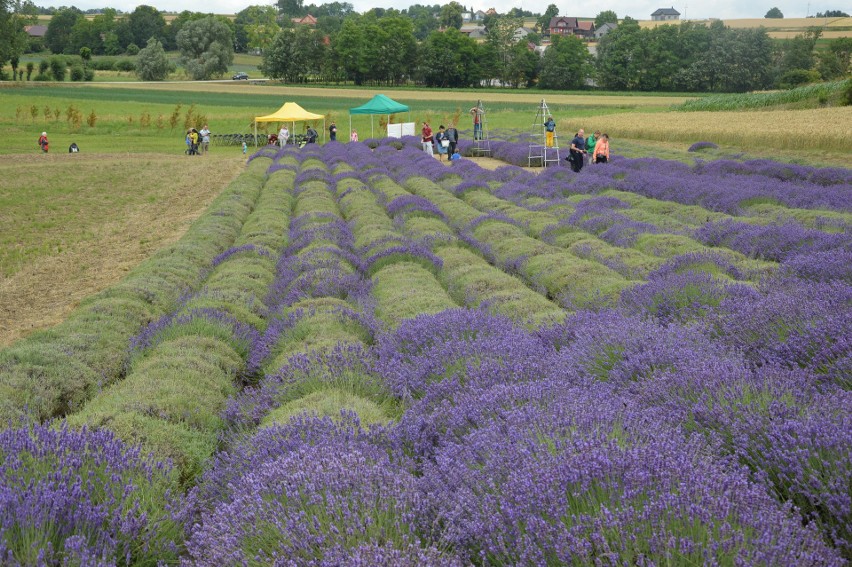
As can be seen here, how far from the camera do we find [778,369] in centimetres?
427

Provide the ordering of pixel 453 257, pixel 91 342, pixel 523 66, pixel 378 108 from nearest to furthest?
1. pixel 91 342
2. pixel 453 257
3. pixel 378 108
4. pixel 523 66

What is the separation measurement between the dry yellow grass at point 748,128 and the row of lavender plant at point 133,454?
2273 centimetres

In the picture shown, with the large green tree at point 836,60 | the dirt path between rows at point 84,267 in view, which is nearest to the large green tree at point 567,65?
the large green tree at point 836,60

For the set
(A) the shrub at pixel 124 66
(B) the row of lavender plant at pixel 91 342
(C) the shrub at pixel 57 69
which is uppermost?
(A) the shrub at pixel 124 66

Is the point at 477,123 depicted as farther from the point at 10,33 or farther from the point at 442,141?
the point at 10,33

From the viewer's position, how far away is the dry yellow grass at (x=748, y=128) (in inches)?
1006

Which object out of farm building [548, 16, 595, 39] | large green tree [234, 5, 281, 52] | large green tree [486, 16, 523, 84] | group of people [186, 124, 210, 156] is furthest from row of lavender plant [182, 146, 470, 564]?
farm building [548, 16, 595, 39]

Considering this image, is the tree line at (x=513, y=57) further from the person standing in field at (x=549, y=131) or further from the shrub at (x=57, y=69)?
the person standing in field at (x=549, y=131)

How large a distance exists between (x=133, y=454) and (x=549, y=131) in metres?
22.8

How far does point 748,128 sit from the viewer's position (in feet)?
99.7

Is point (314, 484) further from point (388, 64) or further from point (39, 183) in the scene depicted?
point (388, 64)

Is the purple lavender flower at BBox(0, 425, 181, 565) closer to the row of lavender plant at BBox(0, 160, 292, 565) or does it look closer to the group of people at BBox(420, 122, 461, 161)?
the row of lavender plant at BBox(0, 160, 292, 565)

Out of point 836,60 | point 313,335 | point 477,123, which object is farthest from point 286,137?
point 836,60

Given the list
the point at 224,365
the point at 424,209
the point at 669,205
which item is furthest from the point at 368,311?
the point at 669,205
